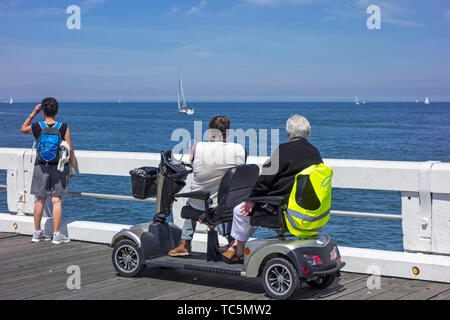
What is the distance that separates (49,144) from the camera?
683 centimetres

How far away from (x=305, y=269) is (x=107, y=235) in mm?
2878

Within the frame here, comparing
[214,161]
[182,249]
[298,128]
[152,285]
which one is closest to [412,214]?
[298,128]

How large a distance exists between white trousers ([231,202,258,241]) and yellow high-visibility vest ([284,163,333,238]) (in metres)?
0.41

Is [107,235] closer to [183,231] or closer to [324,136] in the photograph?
[183,231]

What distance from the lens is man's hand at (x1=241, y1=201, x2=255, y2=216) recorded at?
16.8ft

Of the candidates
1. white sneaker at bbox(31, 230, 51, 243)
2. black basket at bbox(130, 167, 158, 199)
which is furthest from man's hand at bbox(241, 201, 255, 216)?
white sneaker at bbox(31, 230, 51, 243)

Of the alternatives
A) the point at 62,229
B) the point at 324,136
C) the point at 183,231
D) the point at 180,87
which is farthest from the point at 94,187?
the point at 180,87

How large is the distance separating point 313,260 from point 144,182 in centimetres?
173

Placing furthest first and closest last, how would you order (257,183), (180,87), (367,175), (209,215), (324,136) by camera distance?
Result: (180,87), (324,136), (367,175), (209,215), (257,183)

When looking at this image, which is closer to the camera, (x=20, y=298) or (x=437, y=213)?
(x=20, y=298)

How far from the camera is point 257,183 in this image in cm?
501

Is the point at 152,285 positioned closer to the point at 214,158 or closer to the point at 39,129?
the point at 214,158

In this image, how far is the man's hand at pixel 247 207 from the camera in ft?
16.8
